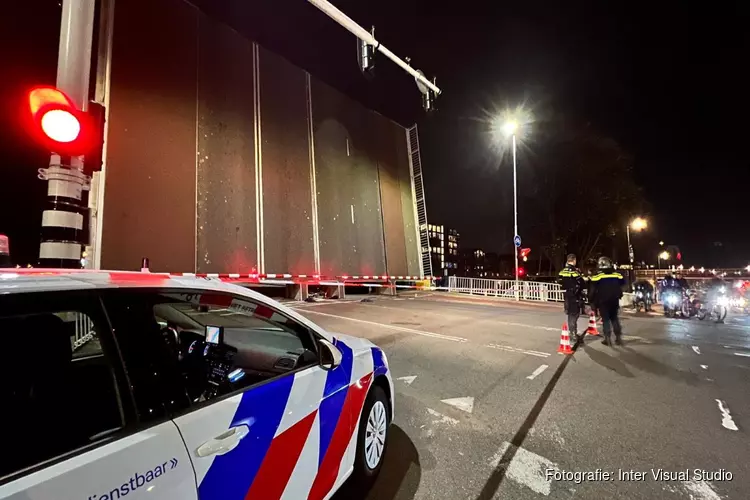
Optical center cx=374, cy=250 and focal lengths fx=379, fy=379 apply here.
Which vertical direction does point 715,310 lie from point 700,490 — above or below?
above

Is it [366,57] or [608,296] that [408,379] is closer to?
[608,296]

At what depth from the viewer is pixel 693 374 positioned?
17.5ft

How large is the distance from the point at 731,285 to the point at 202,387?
2003cm

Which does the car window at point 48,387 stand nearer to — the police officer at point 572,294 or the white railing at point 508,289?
the police officer at point 572,294

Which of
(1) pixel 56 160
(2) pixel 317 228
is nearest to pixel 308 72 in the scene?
(2) pixel 317 228

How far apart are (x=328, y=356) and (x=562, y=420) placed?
2.72 m

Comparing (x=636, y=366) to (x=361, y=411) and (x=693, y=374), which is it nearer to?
(x=693, y=374)

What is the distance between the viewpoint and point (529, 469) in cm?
283

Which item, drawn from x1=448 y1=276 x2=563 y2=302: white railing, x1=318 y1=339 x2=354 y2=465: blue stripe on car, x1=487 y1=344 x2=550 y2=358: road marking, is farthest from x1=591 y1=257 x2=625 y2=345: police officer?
x1=448 y1=276 x2=563 y2=302: white railing

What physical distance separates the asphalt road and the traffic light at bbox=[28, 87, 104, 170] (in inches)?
131

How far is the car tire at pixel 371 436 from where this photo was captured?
2553 mm

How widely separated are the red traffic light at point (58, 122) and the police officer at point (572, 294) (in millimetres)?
8013

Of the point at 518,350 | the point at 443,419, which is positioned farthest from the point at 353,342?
the point at 518,350

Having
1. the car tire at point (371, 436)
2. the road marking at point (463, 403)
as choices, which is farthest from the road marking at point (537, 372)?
the car tire at point (371, 436)
